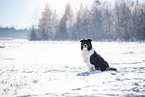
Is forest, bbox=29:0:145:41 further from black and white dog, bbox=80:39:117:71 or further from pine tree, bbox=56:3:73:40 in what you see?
black and white dog, bbox=80:39:117:71

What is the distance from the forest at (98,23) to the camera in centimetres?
4088

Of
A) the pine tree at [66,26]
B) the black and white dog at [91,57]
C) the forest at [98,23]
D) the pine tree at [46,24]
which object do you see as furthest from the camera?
the pine tree at [46,24]

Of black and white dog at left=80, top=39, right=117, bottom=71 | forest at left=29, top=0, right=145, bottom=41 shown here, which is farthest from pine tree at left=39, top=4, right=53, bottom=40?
black and white dog at left=80, top=39, right=117, bottom=71

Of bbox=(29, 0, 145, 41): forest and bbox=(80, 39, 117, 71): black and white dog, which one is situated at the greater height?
bbox=(29, 0, 145, 41): forest

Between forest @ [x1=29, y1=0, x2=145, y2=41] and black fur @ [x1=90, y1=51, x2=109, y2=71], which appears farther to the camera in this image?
forest @ [x1=29, y1=0, x2=145, y2=41]

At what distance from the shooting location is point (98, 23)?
47.1 meters

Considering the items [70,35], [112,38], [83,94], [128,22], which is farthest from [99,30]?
[83,94]

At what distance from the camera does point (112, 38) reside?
143ft

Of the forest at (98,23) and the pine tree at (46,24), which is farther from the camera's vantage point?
the pine tree at (46,24)

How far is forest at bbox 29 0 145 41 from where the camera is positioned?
1609 inches

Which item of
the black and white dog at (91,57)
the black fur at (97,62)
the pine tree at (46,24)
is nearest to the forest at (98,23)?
the pine tree at (46,24)

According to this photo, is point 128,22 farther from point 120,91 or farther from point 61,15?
point 120,91

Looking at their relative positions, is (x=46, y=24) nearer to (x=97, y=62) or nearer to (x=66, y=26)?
(x=66, y=26)

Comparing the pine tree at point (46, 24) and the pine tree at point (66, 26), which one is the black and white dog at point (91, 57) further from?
the pine tree at point (46, 24)
